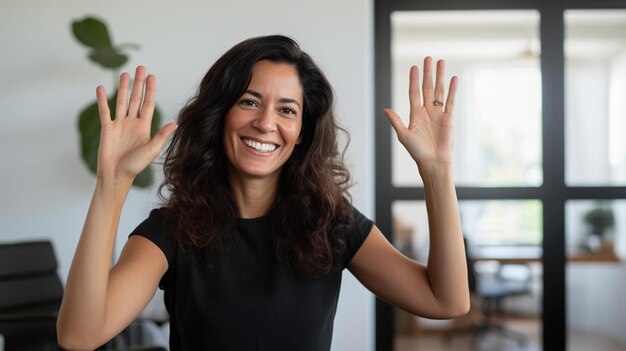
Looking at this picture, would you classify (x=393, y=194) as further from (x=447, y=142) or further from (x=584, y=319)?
(x=447, y=142)

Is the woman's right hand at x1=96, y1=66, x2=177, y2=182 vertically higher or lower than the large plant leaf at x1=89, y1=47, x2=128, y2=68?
lower

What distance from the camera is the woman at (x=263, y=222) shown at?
5.16ft

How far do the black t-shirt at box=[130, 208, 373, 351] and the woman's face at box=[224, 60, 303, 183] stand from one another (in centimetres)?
16

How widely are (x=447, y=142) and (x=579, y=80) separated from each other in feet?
9.53

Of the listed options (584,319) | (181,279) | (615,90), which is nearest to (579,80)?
(615,90)

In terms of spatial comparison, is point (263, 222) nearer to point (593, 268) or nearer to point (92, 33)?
point (92, 33)

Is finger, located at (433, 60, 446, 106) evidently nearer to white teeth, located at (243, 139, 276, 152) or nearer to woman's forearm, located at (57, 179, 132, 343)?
white teeth, located at (243, 139, 276, 152)

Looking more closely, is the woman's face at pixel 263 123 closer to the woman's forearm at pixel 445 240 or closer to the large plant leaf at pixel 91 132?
the woman's forearm at pixel 445 240

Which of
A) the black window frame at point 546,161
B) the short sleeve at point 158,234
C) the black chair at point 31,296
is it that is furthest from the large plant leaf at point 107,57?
the short sleeve at point 158,234

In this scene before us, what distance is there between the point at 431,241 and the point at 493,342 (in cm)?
293

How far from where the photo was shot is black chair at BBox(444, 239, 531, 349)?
4238mm

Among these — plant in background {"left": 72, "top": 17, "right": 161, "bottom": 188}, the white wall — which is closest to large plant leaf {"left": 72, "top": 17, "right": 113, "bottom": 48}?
plant in background {"left": 72, "top": 17, "right": 161, "bottom": 188}

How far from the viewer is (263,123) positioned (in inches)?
64.2

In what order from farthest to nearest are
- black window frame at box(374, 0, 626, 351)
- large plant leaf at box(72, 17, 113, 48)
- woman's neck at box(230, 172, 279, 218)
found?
black window frame at box(374, 0, 626, 351)
large plant leaf at box(72, 17, 113, 48)
woman's neck at box(230, 172, 279, 218)
